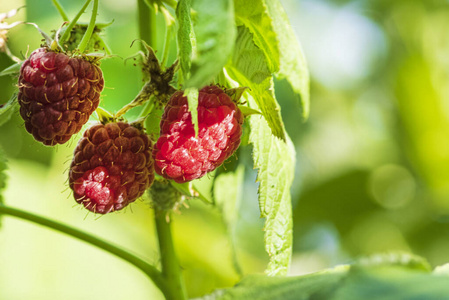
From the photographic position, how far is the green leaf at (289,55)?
99 cm

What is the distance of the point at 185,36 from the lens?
0.90 meters

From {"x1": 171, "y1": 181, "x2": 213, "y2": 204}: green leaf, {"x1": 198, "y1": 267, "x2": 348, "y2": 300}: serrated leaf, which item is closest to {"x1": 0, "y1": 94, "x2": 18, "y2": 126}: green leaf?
{"x1": 171, "y1": 181, "x2": 213, "y2": 204}: green leaf

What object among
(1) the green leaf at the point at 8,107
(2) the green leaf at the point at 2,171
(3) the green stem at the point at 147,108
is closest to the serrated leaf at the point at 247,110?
(3) the green stem at the point at 147,108

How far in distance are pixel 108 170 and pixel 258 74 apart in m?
0.33

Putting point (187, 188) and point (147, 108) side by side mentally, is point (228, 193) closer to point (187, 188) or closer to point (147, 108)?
point (187, 188)

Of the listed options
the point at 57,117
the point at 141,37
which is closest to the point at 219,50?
the point at 57,117

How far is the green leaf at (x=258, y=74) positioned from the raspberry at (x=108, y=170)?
24 cm

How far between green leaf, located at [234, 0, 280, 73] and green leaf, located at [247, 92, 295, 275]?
177 millimetres

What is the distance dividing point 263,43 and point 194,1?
22 cm

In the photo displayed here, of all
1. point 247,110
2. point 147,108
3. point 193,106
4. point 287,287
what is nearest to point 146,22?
point 147,108

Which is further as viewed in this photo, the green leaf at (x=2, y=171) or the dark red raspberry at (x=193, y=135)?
the green leaf at (x=2, y=171)

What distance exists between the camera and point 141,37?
1233mm

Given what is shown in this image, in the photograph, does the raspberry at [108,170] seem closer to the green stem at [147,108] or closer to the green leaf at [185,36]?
the green stem at [147,108]

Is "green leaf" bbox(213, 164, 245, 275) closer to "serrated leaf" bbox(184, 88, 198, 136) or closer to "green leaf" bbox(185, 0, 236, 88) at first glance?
"serrated leaf" bbox(184, 88, 198, 136)
